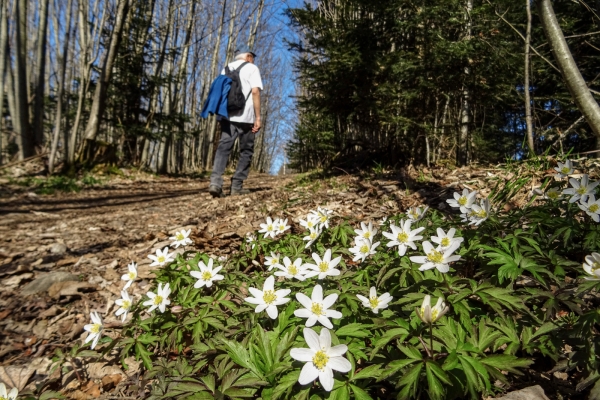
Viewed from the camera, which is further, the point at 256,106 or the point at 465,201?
the point at 256,106

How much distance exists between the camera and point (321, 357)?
3.26 feet

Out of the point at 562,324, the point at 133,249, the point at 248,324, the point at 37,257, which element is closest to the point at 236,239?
the point at 133,249

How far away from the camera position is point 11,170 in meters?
8.32

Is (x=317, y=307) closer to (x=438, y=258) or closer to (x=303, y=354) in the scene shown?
(x=303, y=354)

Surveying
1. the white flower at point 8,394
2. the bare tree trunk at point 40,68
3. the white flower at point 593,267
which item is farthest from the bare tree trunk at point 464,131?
the bare tree trunk at point 40,68

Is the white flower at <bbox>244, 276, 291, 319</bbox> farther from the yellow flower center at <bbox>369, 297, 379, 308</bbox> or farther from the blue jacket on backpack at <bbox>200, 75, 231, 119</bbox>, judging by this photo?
the blue jacket on backpack at <bbox>200, 75, 231, 119</bbox>

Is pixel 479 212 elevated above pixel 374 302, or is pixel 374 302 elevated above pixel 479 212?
pixel 479 212

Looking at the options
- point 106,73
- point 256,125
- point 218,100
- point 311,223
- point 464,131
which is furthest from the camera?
point 106,73

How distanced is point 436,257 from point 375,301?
0.32 m

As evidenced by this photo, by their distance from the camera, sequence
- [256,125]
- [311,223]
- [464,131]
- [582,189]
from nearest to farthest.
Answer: [582,189], [311,223], [256,125], [464,131]

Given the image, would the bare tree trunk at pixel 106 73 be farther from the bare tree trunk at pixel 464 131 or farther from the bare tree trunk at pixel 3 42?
the bare tree trunk at pixel 464 131

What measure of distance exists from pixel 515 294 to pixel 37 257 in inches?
164

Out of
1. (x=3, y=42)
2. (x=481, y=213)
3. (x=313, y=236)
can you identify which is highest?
(x=3, y=42)

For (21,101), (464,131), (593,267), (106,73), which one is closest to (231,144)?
(464,131)
